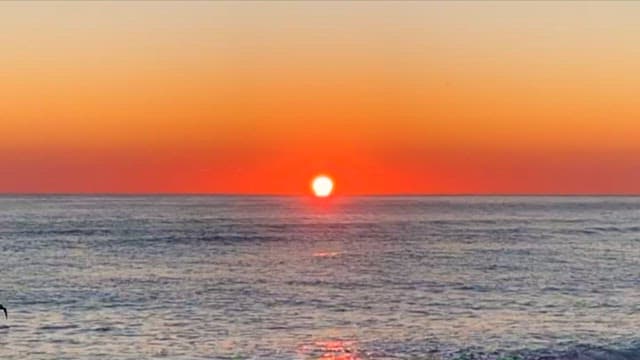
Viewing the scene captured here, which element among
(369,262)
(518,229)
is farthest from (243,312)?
(518,229)

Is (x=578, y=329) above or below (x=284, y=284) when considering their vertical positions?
below

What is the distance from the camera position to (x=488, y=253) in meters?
88.5

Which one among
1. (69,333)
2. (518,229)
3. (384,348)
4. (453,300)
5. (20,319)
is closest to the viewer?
(384,348)

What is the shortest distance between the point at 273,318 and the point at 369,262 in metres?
33.0

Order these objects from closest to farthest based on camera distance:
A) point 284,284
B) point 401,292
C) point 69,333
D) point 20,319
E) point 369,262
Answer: point 69,333, point 20,319, point 401,292, point 284,284, point 369,262

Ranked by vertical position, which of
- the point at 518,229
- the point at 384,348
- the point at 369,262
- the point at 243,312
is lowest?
the point at 384,348

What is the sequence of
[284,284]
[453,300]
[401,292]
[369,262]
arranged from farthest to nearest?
[369,262]
[284,284]
[401,292]
[453,300]

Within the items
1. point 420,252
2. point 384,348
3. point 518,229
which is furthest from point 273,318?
point 518,229

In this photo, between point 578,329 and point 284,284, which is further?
point 284,284

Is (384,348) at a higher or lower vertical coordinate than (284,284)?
lower

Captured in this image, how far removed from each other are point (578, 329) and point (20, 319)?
22.4 metres

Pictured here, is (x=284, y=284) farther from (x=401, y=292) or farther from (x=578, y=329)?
(x=578, y=329)

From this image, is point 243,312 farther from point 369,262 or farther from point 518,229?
point 518,229

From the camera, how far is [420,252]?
89.2 meters
